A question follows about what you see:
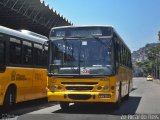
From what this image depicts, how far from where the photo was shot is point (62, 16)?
45.5m

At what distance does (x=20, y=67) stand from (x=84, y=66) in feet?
8.93

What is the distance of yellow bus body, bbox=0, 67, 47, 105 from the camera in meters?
16.0

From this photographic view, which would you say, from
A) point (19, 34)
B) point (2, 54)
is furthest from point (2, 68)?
point (19, 34)

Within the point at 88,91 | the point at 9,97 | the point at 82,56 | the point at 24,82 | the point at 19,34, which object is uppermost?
the point at 19,34

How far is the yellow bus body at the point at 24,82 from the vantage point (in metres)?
16.0

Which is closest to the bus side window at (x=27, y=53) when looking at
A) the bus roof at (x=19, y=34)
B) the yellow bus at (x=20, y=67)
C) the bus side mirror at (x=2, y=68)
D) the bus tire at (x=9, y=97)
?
the yellow bus at (x=20, y=67)

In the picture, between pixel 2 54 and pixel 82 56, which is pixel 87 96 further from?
pixel 2 54

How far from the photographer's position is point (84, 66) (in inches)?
638

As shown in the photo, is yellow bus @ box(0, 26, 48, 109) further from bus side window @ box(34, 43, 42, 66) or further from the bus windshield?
the bus windshield

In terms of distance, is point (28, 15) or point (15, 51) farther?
point (28, 15)

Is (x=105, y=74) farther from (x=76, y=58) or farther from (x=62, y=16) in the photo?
(x=62, y=16)

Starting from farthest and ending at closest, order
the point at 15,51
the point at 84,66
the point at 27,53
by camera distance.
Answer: the point at 27,53, the point at 15,51, the point at 84,66

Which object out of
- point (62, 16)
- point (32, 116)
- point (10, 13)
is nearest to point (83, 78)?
point (32, 116)

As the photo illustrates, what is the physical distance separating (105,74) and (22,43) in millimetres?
3800
